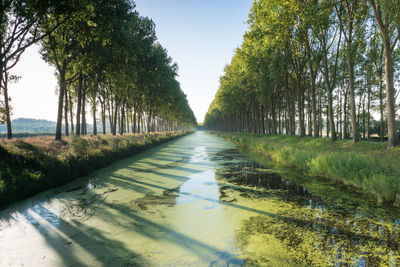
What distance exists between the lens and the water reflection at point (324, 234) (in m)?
3.64

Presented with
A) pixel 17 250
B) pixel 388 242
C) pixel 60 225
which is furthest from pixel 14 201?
pixel 388 242

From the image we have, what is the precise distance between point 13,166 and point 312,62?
762 inches

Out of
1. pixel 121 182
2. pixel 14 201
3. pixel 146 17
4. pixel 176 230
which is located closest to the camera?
pixel 176 230

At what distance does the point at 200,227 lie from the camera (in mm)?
5105

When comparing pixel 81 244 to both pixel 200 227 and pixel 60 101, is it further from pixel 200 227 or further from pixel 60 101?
pixel 60 101

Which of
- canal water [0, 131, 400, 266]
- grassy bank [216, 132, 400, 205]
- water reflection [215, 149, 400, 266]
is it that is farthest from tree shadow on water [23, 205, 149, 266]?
grassy bank [216, 132, 400, 205]

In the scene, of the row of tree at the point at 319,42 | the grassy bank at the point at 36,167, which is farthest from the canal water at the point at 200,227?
the row of tree at the point at 319,42

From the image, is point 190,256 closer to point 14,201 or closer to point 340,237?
point 340,237

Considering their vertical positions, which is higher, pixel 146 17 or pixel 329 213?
pixel 146 17

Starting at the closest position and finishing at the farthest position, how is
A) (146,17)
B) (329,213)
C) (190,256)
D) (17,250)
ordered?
1. (190,256)
2. (17,250)
3. (329,213)
4. (146,17)

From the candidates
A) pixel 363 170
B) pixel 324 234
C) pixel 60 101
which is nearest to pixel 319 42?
pixel 363 170

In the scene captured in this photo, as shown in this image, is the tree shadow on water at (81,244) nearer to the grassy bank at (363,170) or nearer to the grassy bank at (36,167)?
the grassy bank at (36,167)

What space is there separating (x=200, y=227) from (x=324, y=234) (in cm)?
271

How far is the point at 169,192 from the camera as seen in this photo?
812 centimetres
